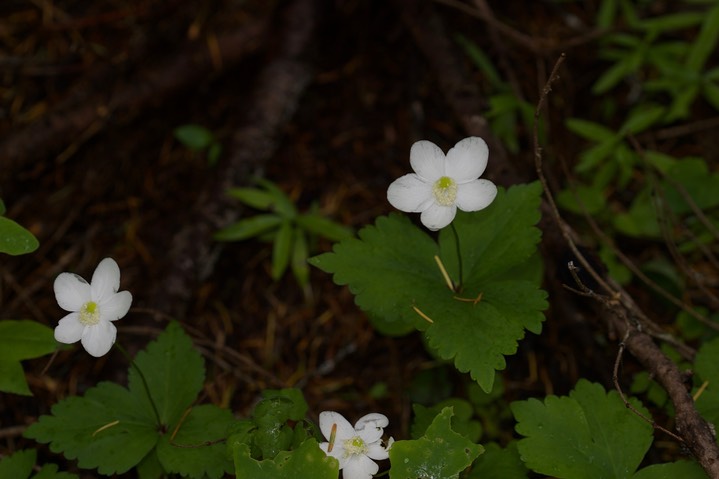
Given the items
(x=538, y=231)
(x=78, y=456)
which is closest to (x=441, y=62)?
(x=538, y=231)

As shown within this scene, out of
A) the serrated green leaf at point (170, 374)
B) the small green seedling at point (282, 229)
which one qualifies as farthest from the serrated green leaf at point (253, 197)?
the serrated green leaf at point (170, 374)

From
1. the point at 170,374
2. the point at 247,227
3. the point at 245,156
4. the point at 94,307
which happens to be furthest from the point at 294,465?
the point at 245,156

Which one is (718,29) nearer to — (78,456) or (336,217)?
(336,217)

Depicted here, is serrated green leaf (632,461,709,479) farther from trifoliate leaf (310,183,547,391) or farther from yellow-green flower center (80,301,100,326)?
yellow-green flower center (80,301,100,326)

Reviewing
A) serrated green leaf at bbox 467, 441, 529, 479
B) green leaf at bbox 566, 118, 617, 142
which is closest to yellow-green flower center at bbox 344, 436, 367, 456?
serrated green leaf at bbox 467, 441, 529, 479

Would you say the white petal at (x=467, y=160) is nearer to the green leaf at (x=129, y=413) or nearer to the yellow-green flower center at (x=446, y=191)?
the yellow-green flower center at (x=446, y=191)

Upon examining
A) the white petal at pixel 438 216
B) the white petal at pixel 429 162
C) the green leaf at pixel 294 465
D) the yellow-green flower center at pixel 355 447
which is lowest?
the yellow-green flower center at pixel 355 447
